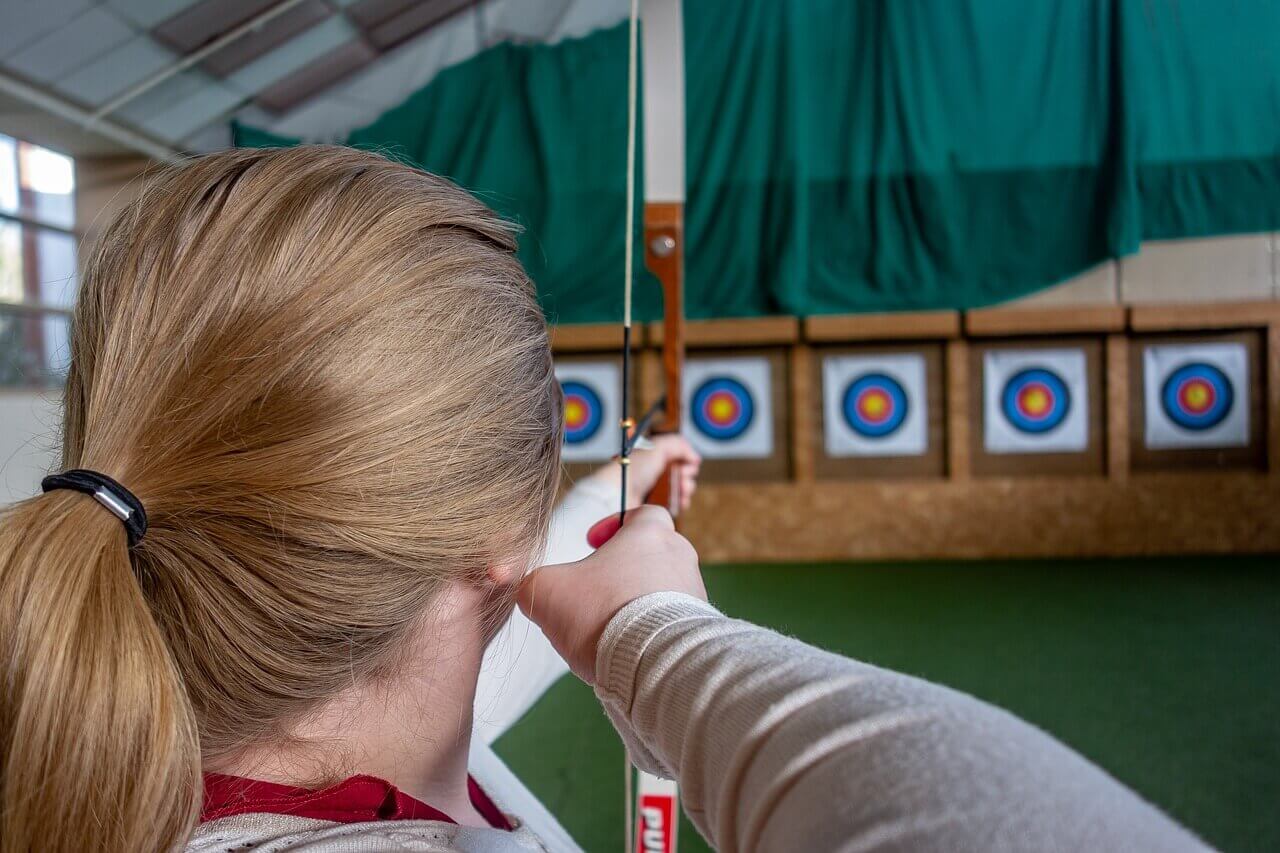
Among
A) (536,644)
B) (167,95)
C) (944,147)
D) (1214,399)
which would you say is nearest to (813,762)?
(536,644)

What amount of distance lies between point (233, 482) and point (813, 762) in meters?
0.24

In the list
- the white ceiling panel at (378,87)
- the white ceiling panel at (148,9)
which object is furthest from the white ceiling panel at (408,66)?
the white ceiling panel at (148,9)

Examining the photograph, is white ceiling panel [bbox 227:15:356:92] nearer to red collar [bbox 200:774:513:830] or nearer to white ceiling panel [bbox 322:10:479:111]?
white ceiling panel [bbox 322:10:479:111]

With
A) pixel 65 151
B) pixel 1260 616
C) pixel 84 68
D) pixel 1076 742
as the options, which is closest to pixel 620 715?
pixel 1076 742

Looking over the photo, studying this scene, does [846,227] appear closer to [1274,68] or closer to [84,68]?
[1274,68]

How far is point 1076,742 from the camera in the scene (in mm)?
1286

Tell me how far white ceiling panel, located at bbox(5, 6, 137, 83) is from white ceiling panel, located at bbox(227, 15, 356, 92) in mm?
444

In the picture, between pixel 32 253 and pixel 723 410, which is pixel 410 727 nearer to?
pixel 723 410

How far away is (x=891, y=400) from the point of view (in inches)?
103

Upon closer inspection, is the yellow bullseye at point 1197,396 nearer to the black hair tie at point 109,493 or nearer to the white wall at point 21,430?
the black hair tie at point 109,493

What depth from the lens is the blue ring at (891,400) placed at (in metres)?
2.62

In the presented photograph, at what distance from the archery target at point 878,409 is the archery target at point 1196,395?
710 mm

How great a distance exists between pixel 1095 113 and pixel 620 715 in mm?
2841

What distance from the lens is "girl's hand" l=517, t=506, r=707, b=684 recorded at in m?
0.35
